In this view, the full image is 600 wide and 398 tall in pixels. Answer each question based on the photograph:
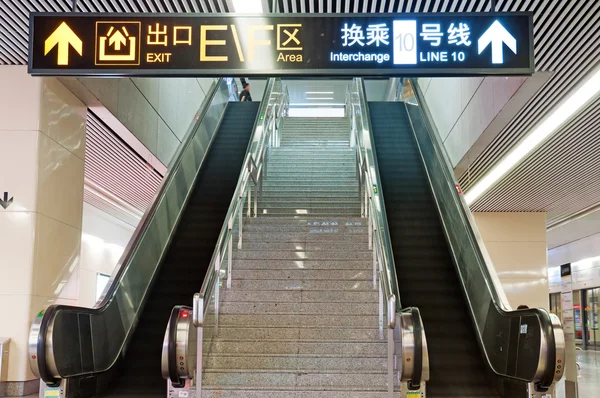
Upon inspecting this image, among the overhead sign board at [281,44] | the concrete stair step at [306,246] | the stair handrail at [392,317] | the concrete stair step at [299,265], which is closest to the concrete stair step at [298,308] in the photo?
the stair handrail at [392,317]

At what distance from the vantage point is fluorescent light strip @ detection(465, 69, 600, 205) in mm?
7105

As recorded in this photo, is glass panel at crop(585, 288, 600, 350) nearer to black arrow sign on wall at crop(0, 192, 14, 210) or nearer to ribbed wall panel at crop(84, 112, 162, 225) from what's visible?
ribbed wall panel at crop(84, 112, 162, 225)

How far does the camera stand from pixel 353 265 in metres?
8.48

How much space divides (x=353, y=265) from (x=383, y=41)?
420cm

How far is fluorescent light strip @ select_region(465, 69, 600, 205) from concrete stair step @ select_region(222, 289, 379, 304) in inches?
119

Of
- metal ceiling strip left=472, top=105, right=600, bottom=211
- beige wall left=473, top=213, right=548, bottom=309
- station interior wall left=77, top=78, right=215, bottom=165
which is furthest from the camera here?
beige wall left=473, top=213, right=548, bottom=309

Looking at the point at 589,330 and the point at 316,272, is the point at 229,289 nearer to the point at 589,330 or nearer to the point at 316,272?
the point at 316,272

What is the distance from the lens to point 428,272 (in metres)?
8.12

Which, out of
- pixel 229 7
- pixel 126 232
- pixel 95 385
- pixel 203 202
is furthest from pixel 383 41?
pixel 126 232

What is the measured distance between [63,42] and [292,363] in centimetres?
365

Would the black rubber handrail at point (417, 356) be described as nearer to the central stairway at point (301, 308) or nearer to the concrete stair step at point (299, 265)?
the central stairway at point (301, 308)

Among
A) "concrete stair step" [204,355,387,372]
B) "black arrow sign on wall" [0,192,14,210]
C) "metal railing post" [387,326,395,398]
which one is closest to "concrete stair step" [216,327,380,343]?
"concrete stair step" [204,355,387,372]

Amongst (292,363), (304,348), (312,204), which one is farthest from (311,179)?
(292,363)

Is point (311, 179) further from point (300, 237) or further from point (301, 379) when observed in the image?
point (301, 379)
